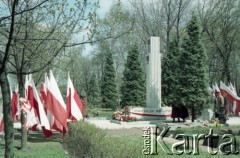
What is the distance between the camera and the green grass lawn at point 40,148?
36.6ft

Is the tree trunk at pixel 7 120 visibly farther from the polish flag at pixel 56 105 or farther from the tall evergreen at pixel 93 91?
the tall evergreen at pixel 93 91

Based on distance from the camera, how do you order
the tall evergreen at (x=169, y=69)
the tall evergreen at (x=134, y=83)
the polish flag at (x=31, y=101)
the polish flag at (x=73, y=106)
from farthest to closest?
the tall evergreen at (x=134, y=83) < the tall evergreen at (x=169, y=69) < the polish flag at (x=73, y=106) < the polish flag at (x=31, y=101)

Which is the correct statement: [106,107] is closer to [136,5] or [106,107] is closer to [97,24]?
[136,5]

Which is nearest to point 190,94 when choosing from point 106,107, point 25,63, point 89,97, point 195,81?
point 195,81

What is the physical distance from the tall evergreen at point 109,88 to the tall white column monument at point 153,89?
18.1 m

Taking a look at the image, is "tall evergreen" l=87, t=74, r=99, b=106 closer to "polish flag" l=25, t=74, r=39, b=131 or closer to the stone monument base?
the stone monument base

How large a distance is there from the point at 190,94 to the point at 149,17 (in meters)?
17.6

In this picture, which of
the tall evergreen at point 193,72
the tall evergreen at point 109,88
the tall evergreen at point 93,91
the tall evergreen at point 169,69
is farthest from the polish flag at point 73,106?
the tall evergreen at point 93,91

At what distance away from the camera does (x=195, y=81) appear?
25703 mm

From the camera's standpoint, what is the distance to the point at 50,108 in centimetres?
1168

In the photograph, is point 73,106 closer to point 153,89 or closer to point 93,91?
point 153,89

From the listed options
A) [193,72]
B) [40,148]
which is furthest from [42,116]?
[193,72]

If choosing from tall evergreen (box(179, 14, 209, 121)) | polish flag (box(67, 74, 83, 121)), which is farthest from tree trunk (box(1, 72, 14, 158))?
tall evergreen (box(179, 14, 209, 121))

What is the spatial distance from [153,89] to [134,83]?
11.8 metres
